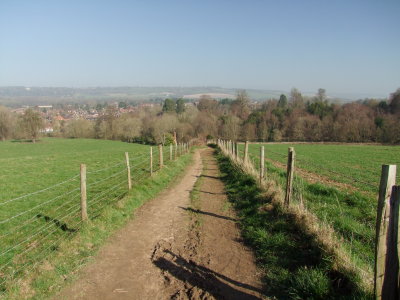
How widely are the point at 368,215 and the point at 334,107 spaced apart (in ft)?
280

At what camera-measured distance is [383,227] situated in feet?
11.4

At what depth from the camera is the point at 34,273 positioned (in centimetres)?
498

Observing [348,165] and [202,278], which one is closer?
[202,278]

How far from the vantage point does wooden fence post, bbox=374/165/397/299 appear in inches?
134

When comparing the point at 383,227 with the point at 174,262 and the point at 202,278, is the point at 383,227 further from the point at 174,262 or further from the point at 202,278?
the point at 174,262

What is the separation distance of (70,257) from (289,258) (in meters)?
4.32

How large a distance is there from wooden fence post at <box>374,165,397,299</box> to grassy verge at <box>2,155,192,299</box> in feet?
15.5

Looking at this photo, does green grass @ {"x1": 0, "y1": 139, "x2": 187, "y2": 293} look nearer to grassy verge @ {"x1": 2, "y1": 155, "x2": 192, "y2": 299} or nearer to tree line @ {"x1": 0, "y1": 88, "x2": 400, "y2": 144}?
grassy verge @ {"x1": 2, "y1": 155, "x2": 192, "y2": 299}

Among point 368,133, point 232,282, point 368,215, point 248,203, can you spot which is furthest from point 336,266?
point 368,133

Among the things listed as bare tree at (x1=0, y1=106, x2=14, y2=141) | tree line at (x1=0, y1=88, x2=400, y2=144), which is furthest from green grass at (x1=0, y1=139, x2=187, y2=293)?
bare tree at (x1=0, y1=106, x2=14, y2=141)

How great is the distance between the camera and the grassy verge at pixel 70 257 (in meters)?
4.59

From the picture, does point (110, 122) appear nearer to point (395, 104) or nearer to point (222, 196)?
point (222, 196)

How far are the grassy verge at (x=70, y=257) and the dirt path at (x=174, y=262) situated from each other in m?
0.23

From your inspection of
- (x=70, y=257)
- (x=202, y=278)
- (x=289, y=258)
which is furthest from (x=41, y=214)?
(x=289, y=258)
